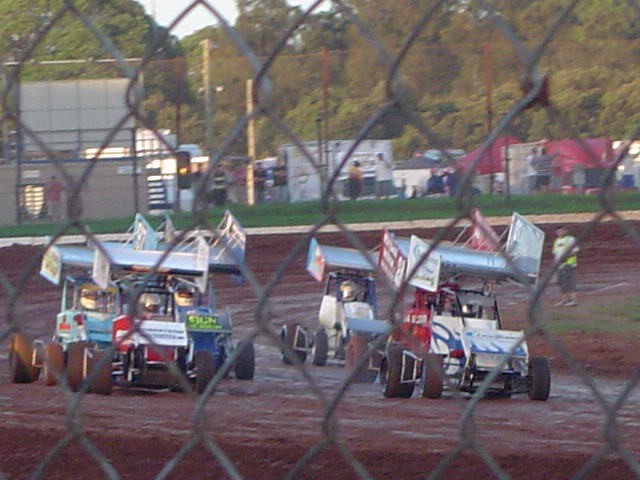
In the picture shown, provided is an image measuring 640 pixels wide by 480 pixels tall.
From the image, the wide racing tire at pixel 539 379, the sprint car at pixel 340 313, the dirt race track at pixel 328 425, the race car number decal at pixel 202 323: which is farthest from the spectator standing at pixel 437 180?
the sprint car at pixel 340 313

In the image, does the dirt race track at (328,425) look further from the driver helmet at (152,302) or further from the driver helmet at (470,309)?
the driver helmet at (470,309)

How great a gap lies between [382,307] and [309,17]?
1349 cm

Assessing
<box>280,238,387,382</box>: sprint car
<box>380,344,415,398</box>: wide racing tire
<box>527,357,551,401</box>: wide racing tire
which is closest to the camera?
<box>380,344,415,398</box>: wide racing tire

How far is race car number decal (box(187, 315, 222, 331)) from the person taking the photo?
1109 cm

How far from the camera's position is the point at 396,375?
10.1 meters

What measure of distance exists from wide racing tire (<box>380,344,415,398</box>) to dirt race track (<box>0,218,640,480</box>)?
0.13 m

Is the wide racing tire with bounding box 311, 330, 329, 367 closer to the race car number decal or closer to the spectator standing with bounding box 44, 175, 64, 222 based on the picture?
the race car number decal

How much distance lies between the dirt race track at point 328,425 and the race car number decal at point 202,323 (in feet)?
1.91

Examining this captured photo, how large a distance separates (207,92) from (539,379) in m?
7.72

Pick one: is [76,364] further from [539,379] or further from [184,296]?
[539,379]

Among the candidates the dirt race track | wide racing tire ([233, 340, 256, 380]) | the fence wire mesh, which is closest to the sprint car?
the dirt race track

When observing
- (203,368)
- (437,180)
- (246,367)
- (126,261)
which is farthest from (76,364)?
(437,180)

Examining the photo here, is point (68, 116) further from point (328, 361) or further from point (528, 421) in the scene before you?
point (328, 361)

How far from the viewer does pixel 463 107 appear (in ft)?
12.5
